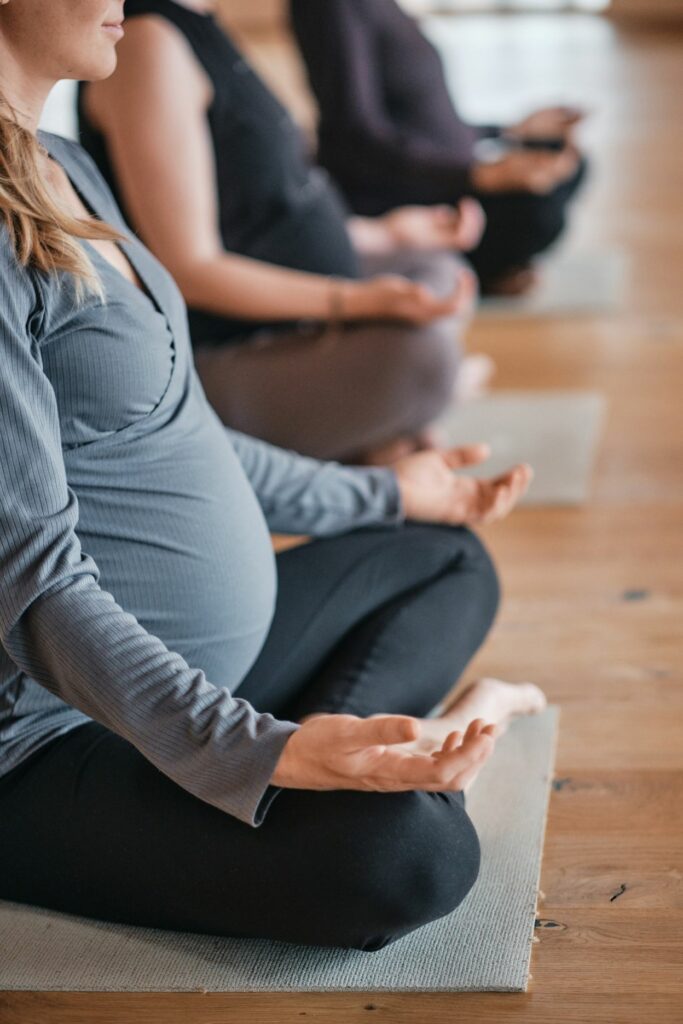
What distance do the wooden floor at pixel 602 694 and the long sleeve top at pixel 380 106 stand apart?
0.42m

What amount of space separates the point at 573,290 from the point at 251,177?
59.0 inches

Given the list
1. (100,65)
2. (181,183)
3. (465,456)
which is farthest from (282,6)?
(100,65)

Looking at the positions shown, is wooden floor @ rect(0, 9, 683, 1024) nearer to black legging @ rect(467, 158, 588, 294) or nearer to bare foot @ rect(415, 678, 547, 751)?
bare foot @ rect(415, 678, 547, 751)

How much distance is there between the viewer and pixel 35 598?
1.03 metres

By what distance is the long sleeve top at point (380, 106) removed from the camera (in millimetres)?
2898

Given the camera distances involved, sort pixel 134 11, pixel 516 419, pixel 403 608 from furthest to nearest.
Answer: pixel 516 419
pixel 134 11
pixel 403 608

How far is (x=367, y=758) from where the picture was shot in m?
1.02

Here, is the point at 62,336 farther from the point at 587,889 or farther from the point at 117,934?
the point at 587,889

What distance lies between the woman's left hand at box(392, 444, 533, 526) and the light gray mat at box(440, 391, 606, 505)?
0.65 metres

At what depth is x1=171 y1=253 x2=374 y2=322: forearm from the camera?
6.88ft

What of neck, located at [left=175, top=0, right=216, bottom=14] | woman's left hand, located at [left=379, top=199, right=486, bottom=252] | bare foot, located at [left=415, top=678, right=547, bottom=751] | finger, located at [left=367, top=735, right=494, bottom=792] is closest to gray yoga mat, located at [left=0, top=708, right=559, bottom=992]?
bare foot, located at [left=415, top=678, right=547, bottom=751]

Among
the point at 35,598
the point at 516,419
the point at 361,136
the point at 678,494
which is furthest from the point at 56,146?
the point at 361,136

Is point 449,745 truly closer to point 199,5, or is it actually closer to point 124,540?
point 124,540

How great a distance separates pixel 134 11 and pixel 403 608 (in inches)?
43.1
